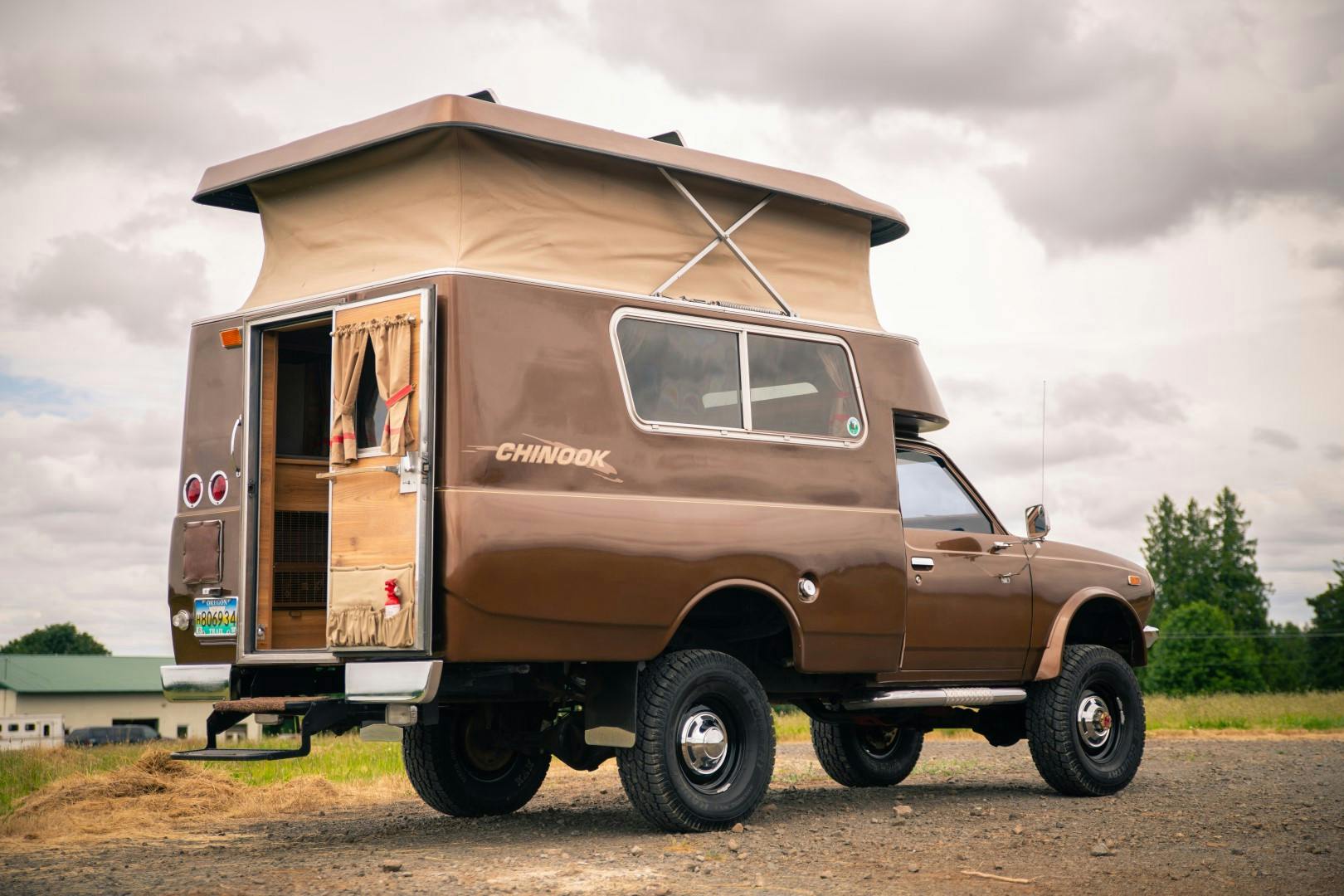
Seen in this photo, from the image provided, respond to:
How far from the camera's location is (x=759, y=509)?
793 centimetres

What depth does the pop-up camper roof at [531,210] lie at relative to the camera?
23.9ft

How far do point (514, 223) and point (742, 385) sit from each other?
1.60m

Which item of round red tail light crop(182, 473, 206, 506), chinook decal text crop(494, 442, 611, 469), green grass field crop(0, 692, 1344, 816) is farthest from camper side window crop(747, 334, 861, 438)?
green grass field crop(0, 692, 1344, 816)

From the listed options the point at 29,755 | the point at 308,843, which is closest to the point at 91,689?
the point at 29,755

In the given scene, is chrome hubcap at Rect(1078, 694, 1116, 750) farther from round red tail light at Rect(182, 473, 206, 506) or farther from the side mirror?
round red tail light at Rect(182, 473, 206, 506)

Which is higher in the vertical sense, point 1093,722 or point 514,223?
point 514,223

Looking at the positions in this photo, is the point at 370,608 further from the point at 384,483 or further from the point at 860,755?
the point at 860,755

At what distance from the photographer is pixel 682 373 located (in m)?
7.85

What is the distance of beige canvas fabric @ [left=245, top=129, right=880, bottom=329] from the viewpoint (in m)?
7.30

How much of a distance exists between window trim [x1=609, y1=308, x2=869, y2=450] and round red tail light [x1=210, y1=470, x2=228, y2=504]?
223 centimetres

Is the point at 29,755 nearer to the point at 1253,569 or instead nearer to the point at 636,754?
the point at 636,754

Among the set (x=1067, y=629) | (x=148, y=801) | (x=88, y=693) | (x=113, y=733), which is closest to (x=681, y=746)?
(x=1067, y=629)

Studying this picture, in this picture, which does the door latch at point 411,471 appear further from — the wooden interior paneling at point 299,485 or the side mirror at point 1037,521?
the side mirror at point 1037,521

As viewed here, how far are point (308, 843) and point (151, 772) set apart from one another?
256cm
